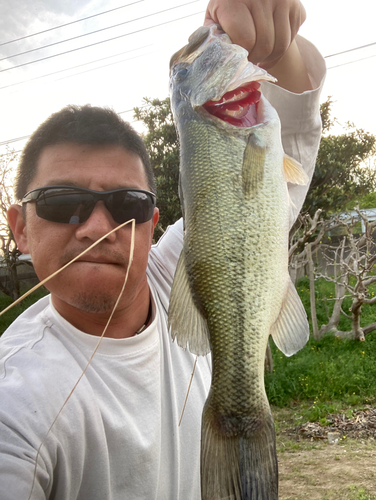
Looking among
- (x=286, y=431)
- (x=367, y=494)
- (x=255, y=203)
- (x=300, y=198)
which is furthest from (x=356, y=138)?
(x=255, y=203)

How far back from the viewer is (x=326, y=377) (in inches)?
269

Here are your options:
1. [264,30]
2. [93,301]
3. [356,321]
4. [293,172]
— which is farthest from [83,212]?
[356,321]

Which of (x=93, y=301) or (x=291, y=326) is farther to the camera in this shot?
(x=93, y=301)

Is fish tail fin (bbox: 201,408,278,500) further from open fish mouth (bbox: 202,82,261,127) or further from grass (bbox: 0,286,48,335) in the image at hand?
grass (bbox: 0,286,48,335)

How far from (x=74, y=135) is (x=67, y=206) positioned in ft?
1.10

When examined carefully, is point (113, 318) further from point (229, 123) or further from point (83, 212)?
point (229, 123)

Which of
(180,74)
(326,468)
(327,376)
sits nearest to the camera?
(180,74)

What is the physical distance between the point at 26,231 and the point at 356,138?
10133 millimetres

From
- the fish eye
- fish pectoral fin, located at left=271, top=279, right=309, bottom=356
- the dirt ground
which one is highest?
the fish eye

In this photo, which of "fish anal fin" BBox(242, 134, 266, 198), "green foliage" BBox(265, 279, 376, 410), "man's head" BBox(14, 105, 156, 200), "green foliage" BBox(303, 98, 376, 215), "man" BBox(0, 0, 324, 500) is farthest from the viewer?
"green foliage" BBox(303, 98, 376, 215)

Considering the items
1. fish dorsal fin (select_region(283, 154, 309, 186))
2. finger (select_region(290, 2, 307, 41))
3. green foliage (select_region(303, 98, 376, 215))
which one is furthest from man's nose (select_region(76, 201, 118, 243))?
green foliage (select_region(303, 98, 376, 215))

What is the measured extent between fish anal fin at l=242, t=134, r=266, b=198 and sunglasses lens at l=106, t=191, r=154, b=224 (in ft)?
1.34

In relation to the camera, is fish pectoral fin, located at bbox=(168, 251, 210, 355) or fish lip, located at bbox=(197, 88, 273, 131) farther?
fish lip, located at bbox=(197, 88, 273, 131)

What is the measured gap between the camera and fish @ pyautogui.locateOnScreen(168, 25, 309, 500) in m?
1.08
